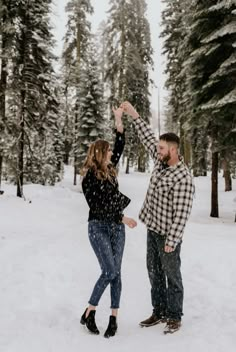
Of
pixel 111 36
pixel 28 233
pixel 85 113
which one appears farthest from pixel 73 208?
pixel 111 36

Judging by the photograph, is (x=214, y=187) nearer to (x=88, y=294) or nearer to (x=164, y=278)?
(x=88, y=294)

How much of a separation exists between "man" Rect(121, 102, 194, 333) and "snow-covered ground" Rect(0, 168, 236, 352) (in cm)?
30

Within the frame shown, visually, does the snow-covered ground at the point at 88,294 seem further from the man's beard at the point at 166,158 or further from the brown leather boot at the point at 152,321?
the man's beard at the point at 166,158

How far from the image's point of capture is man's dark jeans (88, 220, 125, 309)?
15.0 feet

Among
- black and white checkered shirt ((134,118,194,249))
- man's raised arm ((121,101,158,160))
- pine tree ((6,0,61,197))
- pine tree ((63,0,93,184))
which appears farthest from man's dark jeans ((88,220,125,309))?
pine tree ((63,0,93,184))

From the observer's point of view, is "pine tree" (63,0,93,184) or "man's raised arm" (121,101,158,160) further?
"pine tree" (63,0,93,184)

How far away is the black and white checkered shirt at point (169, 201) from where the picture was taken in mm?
4434

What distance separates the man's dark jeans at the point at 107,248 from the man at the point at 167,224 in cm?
43

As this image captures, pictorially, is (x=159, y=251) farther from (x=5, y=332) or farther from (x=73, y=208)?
(x=73, y=208)

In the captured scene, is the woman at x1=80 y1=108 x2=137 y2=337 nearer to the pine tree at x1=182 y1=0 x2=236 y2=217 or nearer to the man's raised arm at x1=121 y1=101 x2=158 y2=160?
the man's raised arm at x1=121 y1=101 x2=158 y2=160

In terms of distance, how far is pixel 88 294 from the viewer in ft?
20.2

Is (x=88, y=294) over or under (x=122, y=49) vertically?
under

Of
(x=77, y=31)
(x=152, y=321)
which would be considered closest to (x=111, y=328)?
(x=152, y=321)

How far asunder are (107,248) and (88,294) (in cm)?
192
